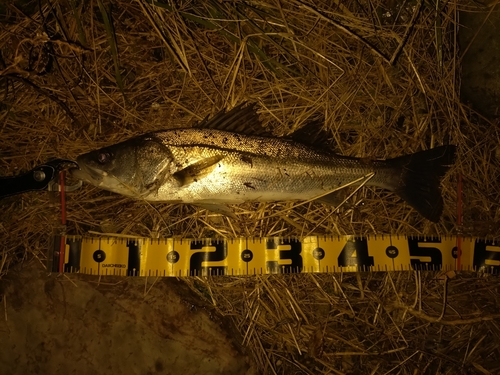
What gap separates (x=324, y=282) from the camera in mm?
3115

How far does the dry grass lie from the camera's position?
119 inches

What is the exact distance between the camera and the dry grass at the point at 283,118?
9.96ft

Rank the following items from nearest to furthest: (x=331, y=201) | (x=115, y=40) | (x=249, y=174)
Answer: (x=249, y=174), (x=331, y=201), (x=115, y=40)

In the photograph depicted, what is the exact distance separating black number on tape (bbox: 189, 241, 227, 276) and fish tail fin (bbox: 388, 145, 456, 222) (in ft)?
4.97

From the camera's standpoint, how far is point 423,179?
116 inches

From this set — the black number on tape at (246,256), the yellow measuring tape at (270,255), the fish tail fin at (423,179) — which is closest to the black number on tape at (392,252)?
the yellow measuring tape at (270,255)

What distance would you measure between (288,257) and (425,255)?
3.83ft

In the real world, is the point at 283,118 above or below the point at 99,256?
above

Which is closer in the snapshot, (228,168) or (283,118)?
(228,168)

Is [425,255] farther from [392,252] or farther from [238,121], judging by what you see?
[238,121]

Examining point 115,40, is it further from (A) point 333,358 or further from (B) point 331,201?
(A) point 333,358

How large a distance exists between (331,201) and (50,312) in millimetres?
2441

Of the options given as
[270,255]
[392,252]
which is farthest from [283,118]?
[392,252]

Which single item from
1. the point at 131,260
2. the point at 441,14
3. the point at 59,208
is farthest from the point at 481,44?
the point at 59,208
